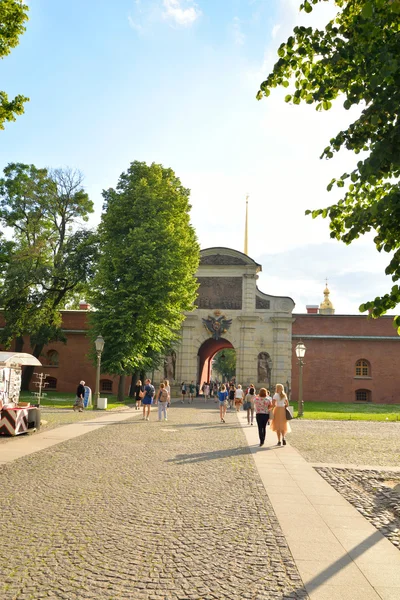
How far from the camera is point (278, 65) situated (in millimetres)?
6535

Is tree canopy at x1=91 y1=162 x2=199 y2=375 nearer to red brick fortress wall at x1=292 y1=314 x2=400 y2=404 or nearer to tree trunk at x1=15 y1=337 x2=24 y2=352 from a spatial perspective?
tree trunk at x1=15 y1=337 x2=24 y2=352

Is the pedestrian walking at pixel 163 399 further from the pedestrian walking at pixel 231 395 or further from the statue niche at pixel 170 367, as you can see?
the statue niche at pixel 170 367

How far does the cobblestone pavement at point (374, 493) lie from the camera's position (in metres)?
6.87

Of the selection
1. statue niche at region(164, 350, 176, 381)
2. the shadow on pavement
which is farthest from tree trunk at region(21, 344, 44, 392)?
the shadow on pavement

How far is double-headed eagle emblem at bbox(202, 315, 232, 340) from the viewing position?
131ft

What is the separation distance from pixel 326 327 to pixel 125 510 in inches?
1344

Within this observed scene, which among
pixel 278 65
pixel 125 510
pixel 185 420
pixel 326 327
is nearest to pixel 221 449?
pixel 125 510

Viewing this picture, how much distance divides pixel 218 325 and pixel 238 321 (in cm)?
168

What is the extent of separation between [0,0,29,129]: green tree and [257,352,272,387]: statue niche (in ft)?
96.3

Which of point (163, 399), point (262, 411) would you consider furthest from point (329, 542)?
point (163, 399)

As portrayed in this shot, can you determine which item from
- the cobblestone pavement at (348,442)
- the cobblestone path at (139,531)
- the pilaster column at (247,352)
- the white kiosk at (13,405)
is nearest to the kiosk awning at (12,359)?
the white kiosk at (13,405)

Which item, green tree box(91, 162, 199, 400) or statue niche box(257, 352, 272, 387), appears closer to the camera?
green tree box(91, 162, 199, 400)

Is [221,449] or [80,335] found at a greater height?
[80,335]

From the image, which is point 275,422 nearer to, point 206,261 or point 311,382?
point 311,382
